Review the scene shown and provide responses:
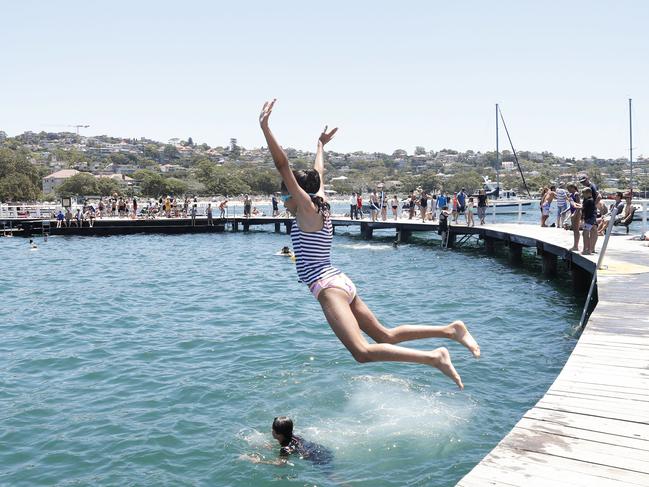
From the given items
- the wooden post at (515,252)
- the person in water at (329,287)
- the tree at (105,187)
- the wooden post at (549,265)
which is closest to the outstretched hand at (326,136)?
the person in water at (329,287)

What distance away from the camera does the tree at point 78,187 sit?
13212 cm

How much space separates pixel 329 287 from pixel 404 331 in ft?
3.25

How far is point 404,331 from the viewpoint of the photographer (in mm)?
6184

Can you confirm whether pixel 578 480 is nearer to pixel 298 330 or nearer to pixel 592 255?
pixel 298 330

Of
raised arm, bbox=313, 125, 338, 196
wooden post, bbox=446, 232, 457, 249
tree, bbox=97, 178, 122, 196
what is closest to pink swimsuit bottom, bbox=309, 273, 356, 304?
raised arm, bbox=313, 125, 338, 196

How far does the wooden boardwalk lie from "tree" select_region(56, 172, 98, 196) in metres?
135

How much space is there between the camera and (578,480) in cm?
475

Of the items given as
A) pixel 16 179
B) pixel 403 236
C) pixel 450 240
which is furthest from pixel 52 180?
pixel 450 240

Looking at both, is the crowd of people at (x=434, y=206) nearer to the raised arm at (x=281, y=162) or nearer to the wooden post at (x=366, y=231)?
the wooden post at (x=366, y=231)

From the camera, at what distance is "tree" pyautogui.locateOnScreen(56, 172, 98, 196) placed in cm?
13212

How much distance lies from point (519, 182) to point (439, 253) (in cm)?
17697

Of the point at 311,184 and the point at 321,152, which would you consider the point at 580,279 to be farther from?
the point at 311,184

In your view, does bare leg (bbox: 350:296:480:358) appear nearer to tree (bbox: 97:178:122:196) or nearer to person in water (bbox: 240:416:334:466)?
person in water (bbox: 240:416:334:466)

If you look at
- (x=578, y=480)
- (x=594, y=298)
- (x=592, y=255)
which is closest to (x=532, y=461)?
(x=578, y=480)
